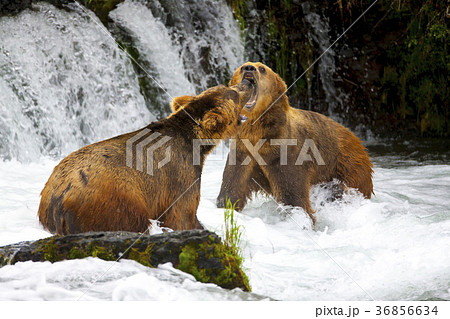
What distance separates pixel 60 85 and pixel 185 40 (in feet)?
8.78

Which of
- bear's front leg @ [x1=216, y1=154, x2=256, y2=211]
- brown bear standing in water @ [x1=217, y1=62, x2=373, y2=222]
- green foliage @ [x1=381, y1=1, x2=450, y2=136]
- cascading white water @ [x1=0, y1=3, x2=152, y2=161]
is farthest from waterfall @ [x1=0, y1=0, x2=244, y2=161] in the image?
brown bear standing in water @ [x1=217, y1=62, x2=373, y2=222]

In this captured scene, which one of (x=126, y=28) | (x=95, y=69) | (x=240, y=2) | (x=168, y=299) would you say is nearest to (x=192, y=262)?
(x=168, y=299)

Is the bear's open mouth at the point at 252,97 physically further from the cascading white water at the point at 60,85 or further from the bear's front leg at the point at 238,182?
the cascading white water at the point at 60,85

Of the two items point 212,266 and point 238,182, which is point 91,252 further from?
point 238,182

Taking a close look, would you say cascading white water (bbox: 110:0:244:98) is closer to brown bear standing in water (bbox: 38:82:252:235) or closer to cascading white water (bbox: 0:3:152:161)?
cascading white water (bbox: 0:3:152:161)

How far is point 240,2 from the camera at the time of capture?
11.8 m

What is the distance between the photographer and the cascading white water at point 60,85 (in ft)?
30.4

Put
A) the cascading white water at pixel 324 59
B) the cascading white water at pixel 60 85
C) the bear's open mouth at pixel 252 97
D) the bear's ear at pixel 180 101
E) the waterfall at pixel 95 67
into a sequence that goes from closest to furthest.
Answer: the bear's ear at pixel 180 101, the bear's open mouth at pixel 252 97, the cascading white water at pixel 60 85, the waterfall at pixel 95 67, the cascading white water at pixel 324 59

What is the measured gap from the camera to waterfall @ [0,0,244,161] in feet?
30.8

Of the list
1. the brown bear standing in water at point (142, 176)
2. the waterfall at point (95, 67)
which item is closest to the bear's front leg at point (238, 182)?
the brown bear standing in water at point (142, 176)

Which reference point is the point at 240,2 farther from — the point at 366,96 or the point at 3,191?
the point at 3,191

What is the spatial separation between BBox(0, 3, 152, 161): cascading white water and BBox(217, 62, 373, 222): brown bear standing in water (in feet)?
13.0

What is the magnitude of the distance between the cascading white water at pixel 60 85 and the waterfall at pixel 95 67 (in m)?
0.02

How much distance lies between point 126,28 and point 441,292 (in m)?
8.34
